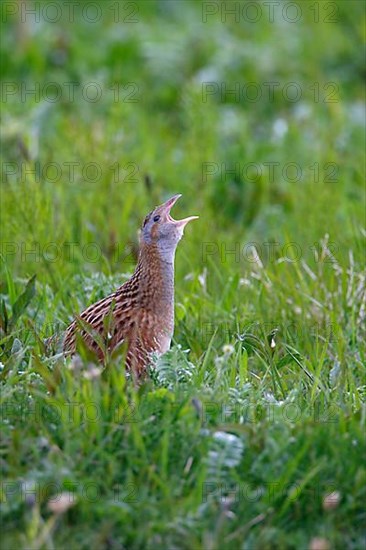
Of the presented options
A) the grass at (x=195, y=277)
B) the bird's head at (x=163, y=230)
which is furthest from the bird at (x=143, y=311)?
the grass at (x=195, y=277)

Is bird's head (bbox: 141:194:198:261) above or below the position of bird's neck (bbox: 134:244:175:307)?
above

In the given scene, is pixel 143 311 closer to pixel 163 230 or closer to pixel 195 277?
pixel 163 230

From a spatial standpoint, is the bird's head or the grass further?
the bird's head

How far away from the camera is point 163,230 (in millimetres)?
4934

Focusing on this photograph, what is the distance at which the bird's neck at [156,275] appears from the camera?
4.90m

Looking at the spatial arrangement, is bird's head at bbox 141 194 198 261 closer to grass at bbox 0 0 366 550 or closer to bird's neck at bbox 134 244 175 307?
bird's neck at bbox 134 244 175 307

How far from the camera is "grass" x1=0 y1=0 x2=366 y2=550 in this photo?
3.76 meters

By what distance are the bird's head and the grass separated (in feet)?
1.52

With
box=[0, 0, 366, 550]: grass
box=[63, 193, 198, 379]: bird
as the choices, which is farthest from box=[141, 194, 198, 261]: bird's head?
box=[0, 0, 366, 550]: grass

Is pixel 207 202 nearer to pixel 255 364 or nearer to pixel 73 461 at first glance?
pixel 255 364

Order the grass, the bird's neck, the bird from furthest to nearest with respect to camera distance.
Result: the bird's neck → the bird → the grass

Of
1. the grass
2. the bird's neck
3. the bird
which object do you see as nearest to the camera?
the grass

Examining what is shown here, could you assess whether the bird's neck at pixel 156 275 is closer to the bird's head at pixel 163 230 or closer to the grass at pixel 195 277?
the bird's head at pixel 163 230

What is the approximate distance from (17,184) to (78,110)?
107 inches
